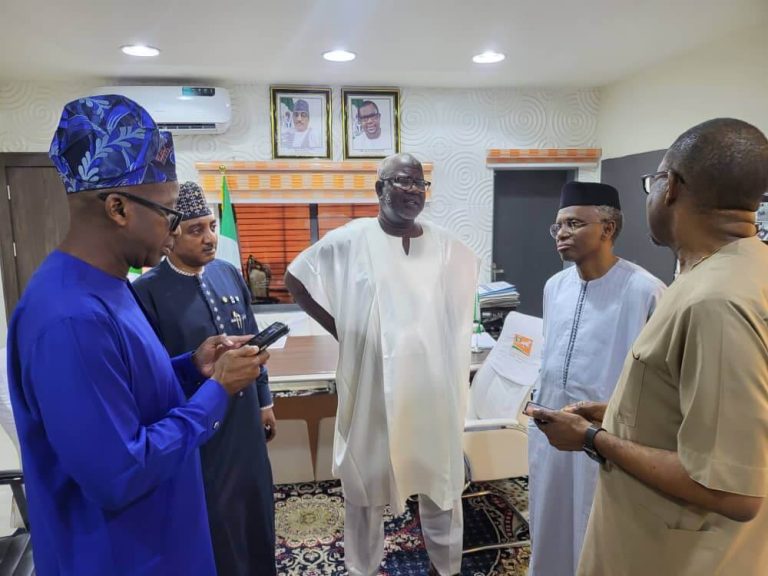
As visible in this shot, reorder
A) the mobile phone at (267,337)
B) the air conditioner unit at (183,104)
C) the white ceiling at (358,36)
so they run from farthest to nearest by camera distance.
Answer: the air conditioner unit at (183,104) < the white ceiling at (358,36) < the mobile phone at (267,337)

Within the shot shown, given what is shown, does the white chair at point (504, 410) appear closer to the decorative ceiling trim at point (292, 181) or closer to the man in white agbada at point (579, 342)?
the man in white agbada at point (579, 342)

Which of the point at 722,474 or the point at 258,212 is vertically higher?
the point at 258,212

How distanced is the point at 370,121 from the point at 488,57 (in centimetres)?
117

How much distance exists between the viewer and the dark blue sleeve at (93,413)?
755 millimetres

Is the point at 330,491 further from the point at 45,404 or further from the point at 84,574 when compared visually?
the point at 45,404

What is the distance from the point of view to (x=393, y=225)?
5.84ft

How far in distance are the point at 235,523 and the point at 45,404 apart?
3.40ft

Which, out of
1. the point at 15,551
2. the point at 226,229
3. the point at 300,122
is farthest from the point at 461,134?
the point at 15,551

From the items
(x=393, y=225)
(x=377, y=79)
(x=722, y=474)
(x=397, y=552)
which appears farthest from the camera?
(x=377, y=79)

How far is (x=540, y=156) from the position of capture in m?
4.18

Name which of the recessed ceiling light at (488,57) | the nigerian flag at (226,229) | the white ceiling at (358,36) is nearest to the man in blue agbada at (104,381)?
the white ceiling at (358,36)

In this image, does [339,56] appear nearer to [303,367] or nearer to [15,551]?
[303,367]

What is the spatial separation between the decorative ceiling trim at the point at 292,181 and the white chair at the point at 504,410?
80.4 inches

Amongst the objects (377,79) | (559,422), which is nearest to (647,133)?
(377,79)
